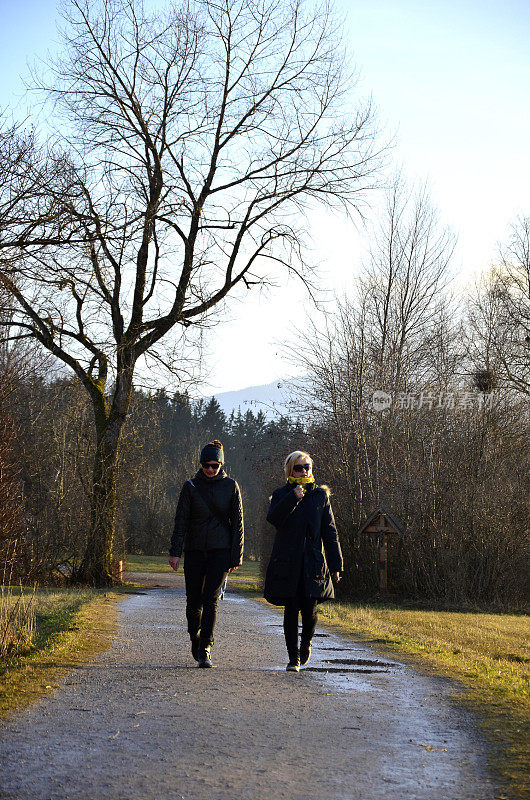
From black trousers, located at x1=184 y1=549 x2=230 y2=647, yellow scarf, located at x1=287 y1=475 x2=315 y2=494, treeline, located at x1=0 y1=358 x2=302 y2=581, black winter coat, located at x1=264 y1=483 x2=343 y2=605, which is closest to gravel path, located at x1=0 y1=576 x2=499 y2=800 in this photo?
black trousers, located at x1=184 y1=549 x2=230 y2=647

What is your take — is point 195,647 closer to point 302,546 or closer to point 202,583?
point 202,583

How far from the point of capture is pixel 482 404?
26219 millimetres

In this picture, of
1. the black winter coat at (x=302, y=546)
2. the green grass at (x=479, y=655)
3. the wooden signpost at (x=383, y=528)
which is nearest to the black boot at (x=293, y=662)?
the black winter coat at (x=302, y=546)

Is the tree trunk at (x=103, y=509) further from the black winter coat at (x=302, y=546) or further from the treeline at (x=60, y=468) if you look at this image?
the black winter coat at (x=302, y=546)

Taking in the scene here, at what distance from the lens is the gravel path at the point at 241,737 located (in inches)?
176

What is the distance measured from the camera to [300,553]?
27.1 feet

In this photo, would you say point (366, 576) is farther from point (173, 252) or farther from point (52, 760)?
point (52, 760)

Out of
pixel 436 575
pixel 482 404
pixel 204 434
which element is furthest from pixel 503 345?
pixel 204 434

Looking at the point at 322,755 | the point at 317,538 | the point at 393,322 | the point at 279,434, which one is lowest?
the point at 322,755

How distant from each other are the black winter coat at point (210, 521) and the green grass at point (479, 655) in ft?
7.98

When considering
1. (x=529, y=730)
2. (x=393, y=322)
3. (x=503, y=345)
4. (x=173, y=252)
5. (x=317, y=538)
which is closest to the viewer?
(x=529, y=730)

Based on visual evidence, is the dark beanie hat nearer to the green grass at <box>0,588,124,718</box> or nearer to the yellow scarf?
the yellow scarf

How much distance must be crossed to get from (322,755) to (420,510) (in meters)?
17.8

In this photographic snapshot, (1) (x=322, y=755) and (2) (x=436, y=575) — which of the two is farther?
(2) (x=436, y=575)
